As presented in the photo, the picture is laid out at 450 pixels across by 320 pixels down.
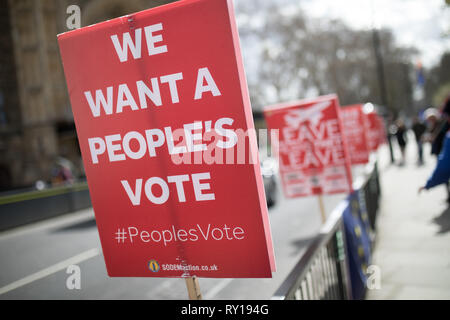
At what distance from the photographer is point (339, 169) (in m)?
6.95

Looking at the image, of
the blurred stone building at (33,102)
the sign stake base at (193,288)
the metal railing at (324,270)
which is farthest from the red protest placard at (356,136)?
the blurred stone building at (33,102)

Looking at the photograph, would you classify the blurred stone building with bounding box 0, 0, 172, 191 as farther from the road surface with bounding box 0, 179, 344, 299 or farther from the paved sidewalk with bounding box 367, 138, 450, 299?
the paved sidewalk with bounding box 367, 138, 450, 299

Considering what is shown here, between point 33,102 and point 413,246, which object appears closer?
point 413,246

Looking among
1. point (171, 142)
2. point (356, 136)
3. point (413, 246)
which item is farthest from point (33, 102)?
point (171, 142)

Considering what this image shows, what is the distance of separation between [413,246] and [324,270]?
3.00 metres

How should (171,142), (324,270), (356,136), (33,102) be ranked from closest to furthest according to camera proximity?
(171,142) → (324,270) → (356,136) → (33,102)

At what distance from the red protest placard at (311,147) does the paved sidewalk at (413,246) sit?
1.19 metres

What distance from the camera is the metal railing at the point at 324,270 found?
9.14 feet

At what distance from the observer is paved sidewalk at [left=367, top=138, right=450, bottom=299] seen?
4395mm

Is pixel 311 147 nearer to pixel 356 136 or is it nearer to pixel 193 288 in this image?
pixel 193 288

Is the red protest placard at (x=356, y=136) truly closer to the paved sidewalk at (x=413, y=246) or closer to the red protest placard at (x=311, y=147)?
the paved sidewalk at (x=413, y=246)

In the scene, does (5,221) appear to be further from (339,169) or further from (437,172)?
(437,172)

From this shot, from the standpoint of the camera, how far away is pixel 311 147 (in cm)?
713
